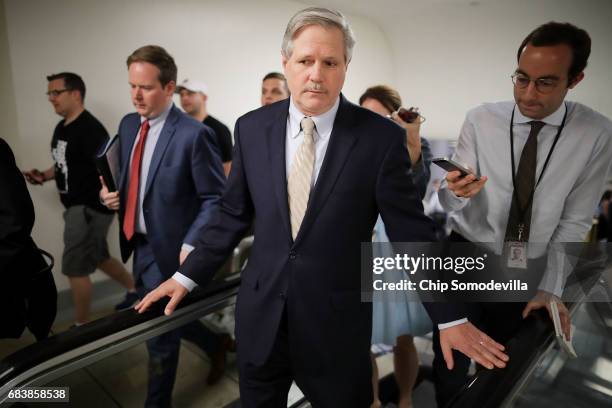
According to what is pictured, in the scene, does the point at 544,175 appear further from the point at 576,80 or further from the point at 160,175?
the point at 160,175

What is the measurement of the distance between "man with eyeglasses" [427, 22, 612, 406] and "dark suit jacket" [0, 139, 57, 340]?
1532mm

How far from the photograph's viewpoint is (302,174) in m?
1.26

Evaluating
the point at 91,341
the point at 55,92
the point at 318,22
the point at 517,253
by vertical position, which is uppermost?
the point at 318,22

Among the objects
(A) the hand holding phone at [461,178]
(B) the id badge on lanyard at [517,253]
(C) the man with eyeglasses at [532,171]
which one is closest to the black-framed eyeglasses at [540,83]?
(C) the man with eyeglasses at [532,171]

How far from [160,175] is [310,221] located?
3.47ft

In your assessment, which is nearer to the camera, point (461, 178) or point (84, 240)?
point (461, 178)

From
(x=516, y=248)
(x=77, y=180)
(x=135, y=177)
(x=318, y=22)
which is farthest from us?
(x=77, y=180)

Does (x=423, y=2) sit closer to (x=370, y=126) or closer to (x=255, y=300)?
(x=370, y=126)

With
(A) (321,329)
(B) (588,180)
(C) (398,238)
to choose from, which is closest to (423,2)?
(B) (588,180)

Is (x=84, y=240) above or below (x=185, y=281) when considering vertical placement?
below

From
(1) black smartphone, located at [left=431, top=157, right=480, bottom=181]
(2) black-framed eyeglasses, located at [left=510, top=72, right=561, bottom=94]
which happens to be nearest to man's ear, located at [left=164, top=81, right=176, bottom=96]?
(1) black smartphone, located at [left=431, top=157, right=480, bottom=181]

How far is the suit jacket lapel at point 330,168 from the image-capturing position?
121 centimetres

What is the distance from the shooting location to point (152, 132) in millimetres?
2035

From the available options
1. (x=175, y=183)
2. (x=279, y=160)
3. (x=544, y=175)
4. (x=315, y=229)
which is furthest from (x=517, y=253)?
(x=175, y=183)
